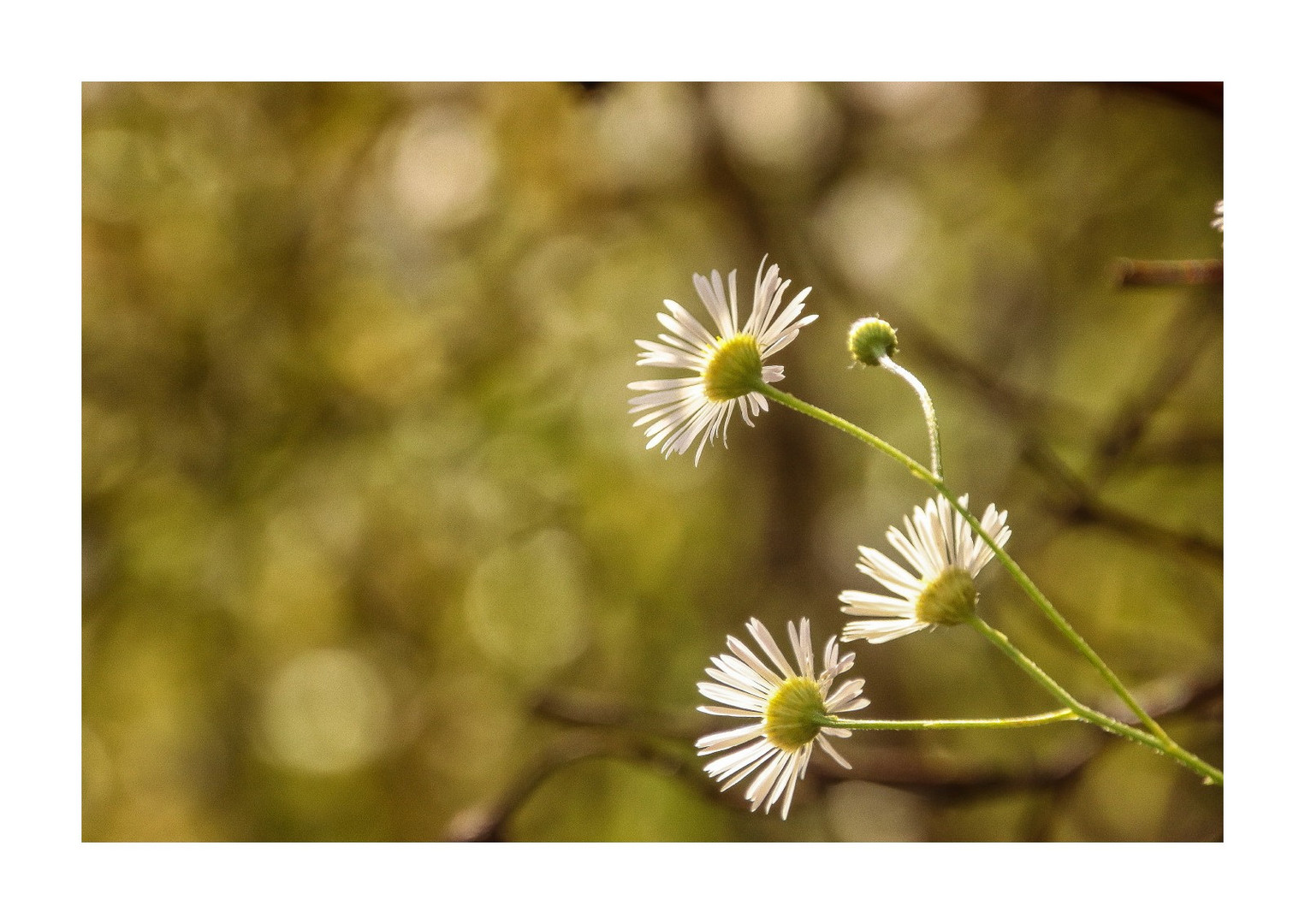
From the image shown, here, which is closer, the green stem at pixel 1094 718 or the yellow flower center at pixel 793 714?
the green stem at pixel 1094 718

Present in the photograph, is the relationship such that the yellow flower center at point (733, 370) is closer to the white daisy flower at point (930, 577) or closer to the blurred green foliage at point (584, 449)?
the white daisy flower at point (930, 577)

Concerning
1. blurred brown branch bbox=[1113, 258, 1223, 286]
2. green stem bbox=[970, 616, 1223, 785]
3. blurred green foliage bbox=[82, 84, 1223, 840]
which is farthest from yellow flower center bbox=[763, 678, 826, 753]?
blurred green foliage bbox=[82, 84, 1223, 840]

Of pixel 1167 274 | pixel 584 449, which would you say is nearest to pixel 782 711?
pixel 1167 274

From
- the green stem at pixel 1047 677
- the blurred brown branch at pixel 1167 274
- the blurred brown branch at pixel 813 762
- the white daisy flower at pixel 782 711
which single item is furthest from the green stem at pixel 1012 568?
the blurred brown branch at pixel 813 762

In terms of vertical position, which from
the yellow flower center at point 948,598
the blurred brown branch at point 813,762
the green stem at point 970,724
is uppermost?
the yellow flower center at point 948,598

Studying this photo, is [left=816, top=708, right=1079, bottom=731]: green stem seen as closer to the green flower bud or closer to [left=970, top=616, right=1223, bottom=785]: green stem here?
[left=970, top=616, right=1223, bottom=785]: green stem

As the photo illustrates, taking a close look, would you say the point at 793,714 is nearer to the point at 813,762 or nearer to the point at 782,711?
the point at 782,711
